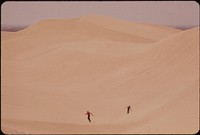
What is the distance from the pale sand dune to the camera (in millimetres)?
9555

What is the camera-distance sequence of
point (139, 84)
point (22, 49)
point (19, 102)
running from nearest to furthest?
point (19, 102) → point (139, 84) → point (22, 49)

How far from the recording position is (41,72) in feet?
56.7

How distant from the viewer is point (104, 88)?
14.3 meters

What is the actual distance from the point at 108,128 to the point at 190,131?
2403 millimetres

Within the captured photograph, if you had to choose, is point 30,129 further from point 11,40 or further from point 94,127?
point 11,40

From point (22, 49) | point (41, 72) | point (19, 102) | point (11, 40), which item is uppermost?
point (11, 40)

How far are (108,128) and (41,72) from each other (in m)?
8.47

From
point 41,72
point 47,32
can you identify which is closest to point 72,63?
point 41,72

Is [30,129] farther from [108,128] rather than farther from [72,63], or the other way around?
[72,63]

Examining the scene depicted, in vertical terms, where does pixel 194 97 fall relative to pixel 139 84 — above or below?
below

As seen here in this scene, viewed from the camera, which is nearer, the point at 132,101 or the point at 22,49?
the point at 132,101

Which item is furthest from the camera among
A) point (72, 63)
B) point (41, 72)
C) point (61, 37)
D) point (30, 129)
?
point (61, 37)

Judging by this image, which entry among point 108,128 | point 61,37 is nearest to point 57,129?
point 108,128

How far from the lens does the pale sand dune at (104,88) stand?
955 centimetres
